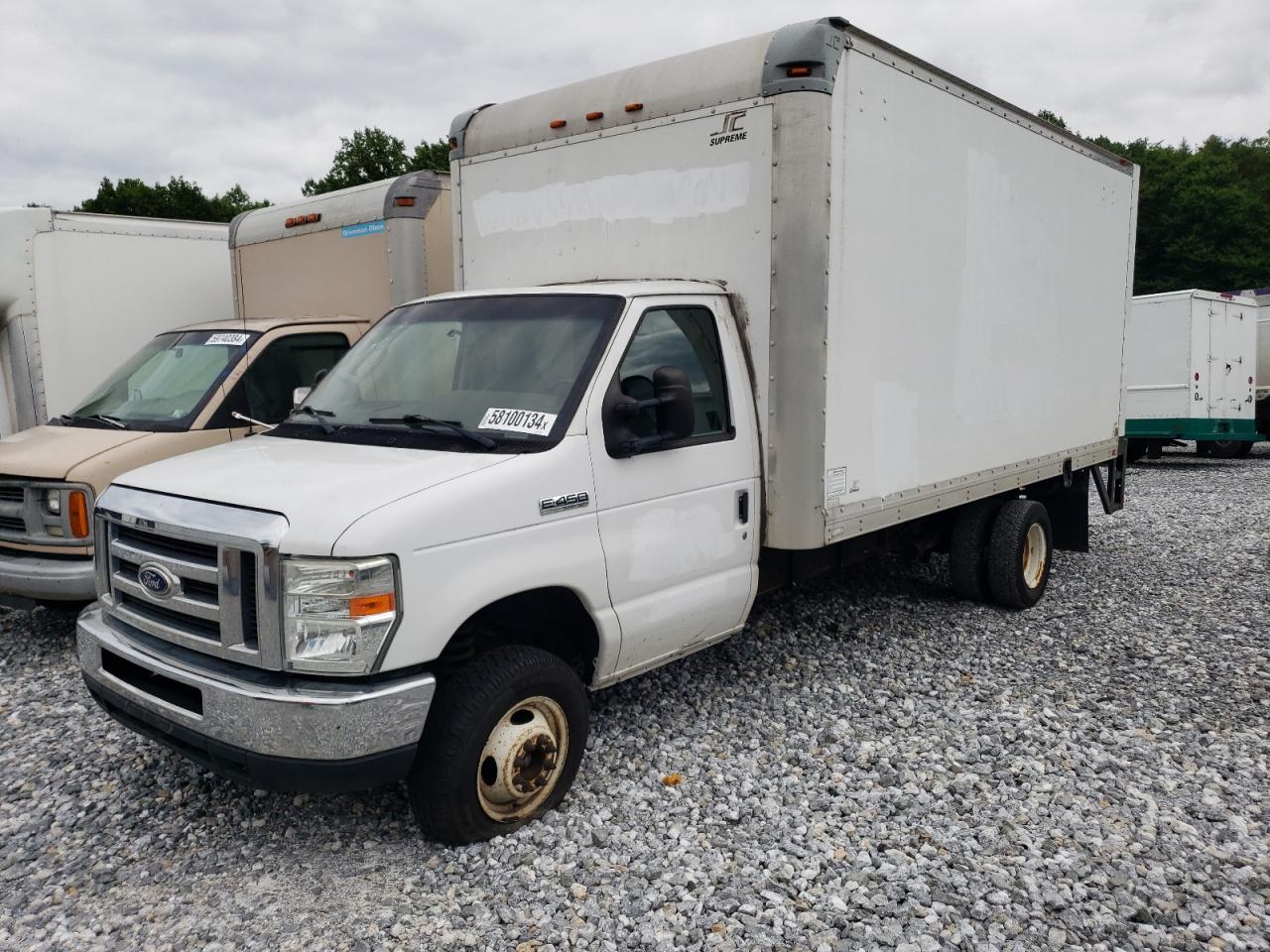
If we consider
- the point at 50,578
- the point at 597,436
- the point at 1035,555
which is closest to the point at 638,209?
the point at 597,436

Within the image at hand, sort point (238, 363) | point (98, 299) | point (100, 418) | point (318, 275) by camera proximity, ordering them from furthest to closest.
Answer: point (98, 299), point (318, 275), point (238, 363), point (100, 418)

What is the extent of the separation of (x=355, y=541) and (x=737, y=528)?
210 cm

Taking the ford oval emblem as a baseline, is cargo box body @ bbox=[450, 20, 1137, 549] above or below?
above

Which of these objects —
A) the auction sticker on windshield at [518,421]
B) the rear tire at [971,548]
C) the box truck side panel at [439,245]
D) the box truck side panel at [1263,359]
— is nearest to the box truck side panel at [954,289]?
the rear tire at [971,548]

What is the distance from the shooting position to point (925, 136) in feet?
18.5

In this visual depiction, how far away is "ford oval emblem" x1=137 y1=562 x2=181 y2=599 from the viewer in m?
3.73

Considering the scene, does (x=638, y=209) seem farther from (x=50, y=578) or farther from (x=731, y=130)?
(x=50, y=578)

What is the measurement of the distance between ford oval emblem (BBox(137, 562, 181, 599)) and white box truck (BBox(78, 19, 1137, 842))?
0.05 ft

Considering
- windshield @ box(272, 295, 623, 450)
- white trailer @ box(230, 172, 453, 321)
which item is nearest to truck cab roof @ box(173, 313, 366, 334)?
white trailer @ box(230, 172, 453, 321)

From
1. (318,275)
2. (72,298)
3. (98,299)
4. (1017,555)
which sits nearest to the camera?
(1017,555)

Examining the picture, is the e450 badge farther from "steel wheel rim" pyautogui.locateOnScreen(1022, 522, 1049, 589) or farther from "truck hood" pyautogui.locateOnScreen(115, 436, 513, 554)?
"steel wheel rim" pyautogui.locateOnScreen(1022, 522, 1049, 589)

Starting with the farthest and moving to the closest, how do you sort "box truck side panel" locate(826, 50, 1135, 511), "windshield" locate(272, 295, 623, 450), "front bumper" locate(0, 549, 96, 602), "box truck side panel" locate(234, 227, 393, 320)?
"box truck side panel" locate(234, 227, 393, 320) < "front bumper" locate(0, 549, 96, 602) < "box truck side panel" locate(826, 50, 1135, 511) < "windshield" locate(272, 295, 623, 450)

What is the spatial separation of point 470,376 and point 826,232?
6.04 feet

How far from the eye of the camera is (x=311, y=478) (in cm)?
378
